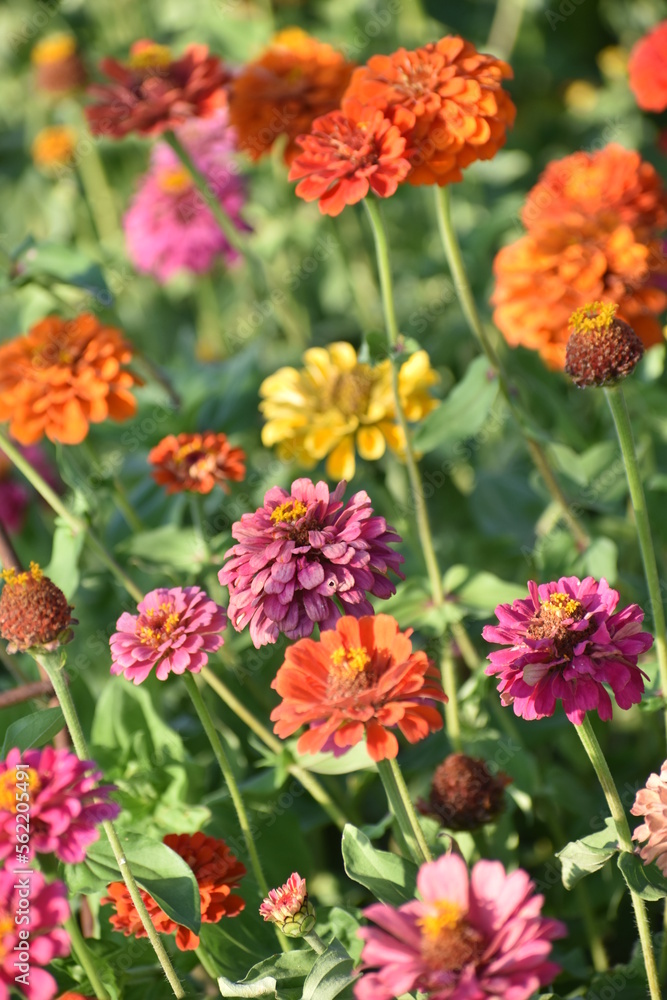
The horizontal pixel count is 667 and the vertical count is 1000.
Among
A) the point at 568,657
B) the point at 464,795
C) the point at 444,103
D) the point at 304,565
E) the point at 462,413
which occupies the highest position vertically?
the point at 444,103

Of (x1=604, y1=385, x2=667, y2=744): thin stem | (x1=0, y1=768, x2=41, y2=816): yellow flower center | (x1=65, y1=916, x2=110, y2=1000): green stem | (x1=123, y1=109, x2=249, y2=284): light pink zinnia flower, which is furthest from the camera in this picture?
(x1=123, y1=109, x2=249, y2=284): light pink zinnia flower

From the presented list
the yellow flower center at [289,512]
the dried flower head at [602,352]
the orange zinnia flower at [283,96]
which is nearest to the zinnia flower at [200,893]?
the yellow flower center at [289,512]

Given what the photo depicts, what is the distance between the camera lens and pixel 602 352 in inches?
35.0

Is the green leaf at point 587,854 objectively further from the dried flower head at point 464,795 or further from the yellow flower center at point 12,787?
the yellow flower center at point 12,787

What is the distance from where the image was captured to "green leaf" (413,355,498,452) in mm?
1256

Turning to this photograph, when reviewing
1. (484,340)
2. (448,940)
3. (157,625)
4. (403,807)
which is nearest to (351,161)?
(484,340)

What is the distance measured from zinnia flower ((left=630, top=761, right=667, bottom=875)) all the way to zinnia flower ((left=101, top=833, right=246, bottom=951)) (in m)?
0.37

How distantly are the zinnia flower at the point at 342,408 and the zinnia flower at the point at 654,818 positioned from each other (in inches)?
22.2

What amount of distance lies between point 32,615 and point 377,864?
0.36 meters

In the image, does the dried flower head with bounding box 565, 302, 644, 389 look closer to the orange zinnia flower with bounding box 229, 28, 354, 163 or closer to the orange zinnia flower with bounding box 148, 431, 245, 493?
the orange zinnia flower with bounding box 148, 431, 245, 493

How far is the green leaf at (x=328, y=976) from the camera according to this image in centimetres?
80

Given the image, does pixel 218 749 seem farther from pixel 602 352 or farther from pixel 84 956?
pixel 602 352

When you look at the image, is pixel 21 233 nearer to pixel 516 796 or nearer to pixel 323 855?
pixel 323 855

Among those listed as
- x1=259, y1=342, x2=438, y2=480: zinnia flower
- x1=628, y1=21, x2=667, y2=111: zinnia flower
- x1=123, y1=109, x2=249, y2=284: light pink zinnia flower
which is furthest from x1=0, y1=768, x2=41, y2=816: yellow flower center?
x1=123, y1=109, x2=249, y2=284: light pink zinnia flower
